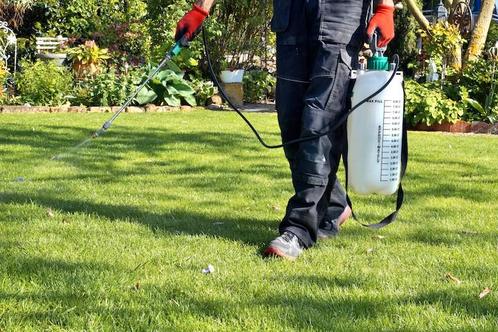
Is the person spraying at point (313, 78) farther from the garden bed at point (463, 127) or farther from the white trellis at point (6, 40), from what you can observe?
the white trellis at point (6, 40)

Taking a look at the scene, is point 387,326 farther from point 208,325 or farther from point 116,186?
point 116,186

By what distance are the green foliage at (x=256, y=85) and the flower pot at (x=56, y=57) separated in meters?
3.37

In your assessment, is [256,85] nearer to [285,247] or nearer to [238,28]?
[238,28]

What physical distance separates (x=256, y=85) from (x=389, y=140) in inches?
433

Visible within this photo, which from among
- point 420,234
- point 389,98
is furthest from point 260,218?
point 389,98

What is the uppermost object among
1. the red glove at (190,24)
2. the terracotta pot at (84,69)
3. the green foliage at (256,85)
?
the red glove at (190,24)

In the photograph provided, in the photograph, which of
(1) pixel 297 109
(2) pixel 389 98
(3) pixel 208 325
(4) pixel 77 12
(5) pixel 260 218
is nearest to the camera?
(3) pixel 208 325

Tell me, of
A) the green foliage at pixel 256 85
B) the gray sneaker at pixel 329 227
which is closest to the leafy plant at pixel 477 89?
the green foliage at pixel 256 85

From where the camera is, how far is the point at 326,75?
355 cm

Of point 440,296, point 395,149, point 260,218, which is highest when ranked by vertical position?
point 395,149

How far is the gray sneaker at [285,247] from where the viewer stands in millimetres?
3340

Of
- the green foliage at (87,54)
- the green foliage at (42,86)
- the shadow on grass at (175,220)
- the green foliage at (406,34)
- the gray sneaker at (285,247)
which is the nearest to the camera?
the gray sneaker at (285,247)

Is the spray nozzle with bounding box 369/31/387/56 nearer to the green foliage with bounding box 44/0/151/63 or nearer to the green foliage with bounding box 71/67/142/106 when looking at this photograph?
the green foliage with bounding box 71/67/142/106

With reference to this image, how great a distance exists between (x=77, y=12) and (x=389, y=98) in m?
12.4
